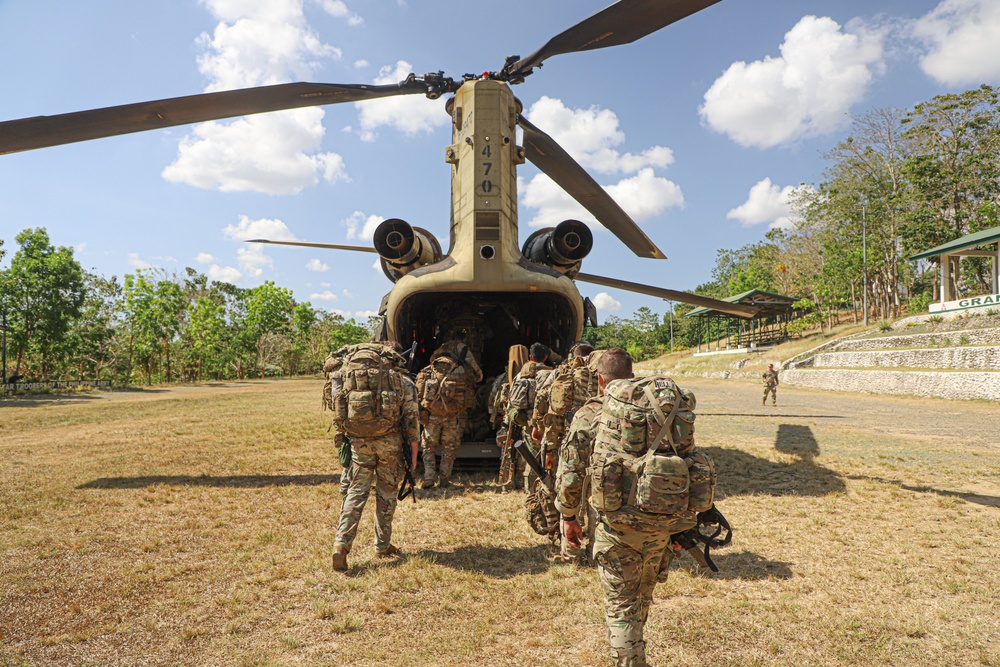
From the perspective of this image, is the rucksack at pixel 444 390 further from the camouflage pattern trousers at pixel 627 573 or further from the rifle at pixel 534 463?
the camouflage pattern trousers at pixel 627 573

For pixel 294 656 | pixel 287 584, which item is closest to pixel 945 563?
pixel 294 656

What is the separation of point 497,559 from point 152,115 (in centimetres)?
671

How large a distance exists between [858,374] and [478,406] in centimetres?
2148

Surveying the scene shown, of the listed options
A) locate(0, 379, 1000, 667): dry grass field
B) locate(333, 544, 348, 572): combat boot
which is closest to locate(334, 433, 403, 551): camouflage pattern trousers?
locate(333, 544, 348, 572): combat boot

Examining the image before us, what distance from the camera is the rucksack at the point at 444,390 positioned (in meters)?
7.20

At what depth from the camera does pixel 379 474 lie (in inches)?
183

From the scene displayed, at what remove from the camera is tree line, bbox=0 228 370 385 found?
1252 inches

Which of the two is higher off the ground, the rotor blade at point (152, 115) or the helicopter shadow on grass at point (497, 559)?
the rotor blade at point (152, 115)

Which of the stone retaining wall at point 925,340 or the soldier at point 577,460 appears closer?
the soldier at point 577,460

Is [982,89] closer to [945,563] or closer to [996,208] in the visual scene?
[996,208]

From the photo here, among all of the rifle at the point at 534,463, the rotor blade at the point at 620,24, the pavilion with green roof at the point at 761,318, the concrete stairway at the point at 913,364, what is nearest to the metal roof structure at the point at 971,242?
the concrete stairway at the point at 913,364

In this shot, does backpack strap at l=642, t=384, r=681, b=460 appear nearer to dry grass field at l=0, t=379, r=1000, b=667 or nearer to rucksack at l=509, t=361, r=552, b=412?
dry grass field at l=0, t=379, r=1000, b=667

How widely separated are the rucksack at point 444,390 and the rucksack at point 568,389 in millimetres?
2164

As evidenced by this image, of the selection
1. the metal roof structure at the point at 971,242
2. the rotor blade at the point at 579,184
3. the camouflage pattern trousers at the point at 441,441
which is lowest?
the camouflage pattern trousers at the point at 441,441
